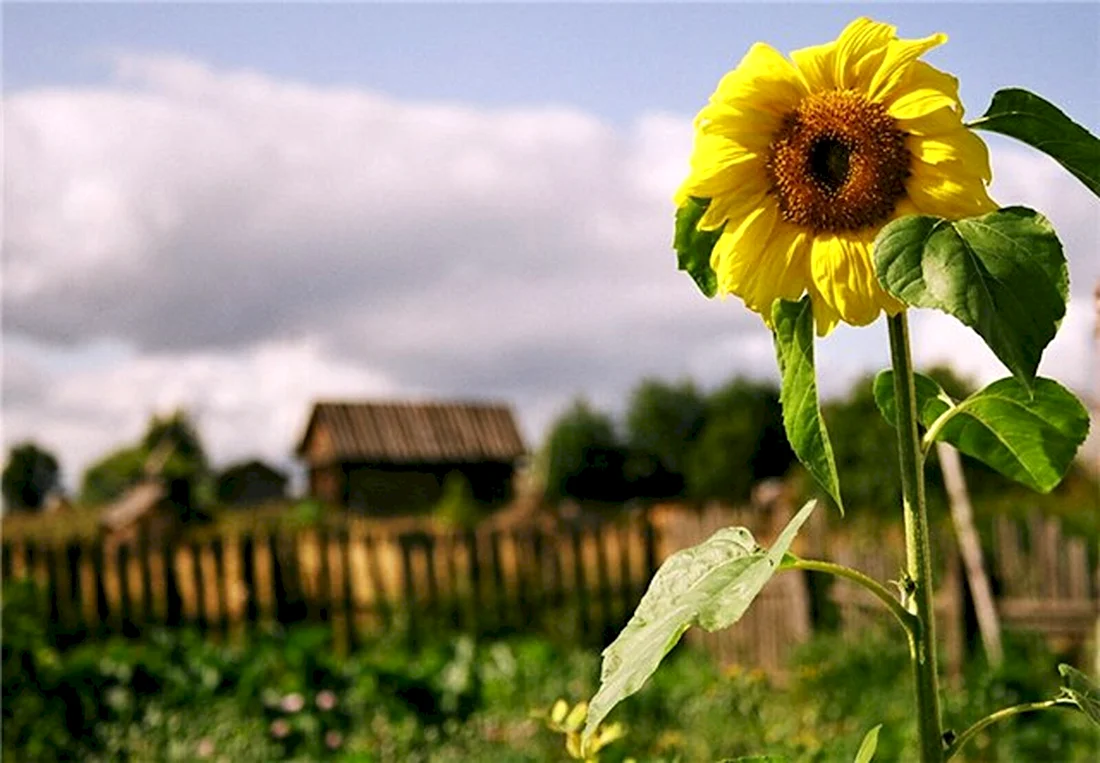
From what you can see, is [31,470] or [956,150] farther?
[31,470]

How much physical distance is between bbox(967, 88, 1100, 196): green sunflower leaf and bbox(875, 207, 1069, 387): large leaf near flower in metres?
0.14

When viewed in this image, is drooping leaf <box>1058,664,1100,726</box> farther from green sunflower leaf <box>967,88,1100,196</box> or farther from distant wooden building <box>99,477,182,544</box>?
distant wooden building <box>99,477,182,544</box>

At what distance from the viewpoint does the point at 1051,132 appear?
1389mm

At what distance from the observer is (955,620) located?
9.43 meters

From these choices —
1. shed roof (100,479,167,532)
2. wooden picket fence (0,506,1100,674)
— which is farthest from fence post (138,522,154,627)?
shed roof (100,479,167,532)

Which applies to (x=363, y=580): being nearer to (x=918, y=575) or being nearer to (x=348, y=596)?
(x=348, y=596)

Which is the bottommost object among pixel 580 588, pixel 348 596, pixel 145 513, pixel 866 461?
pixel 145 513

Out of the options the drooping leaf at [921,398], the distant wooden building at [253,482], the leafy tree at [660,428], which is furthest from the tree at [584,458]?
the drooping leaf at [921,398]

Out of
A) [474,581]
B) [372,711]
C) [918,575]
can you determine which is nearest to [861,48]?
[918,575]

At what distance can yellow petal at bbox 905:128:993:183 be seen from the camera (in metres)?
1.40

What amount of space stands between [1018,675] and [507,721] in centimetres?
261

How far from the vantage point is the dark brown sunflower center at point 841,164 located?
4.68 ft

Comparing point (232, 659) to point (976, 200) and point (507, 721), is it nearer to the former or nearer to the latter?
point (507, 721)

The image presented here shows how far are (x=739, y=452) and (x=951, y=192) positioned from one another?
172 feet
